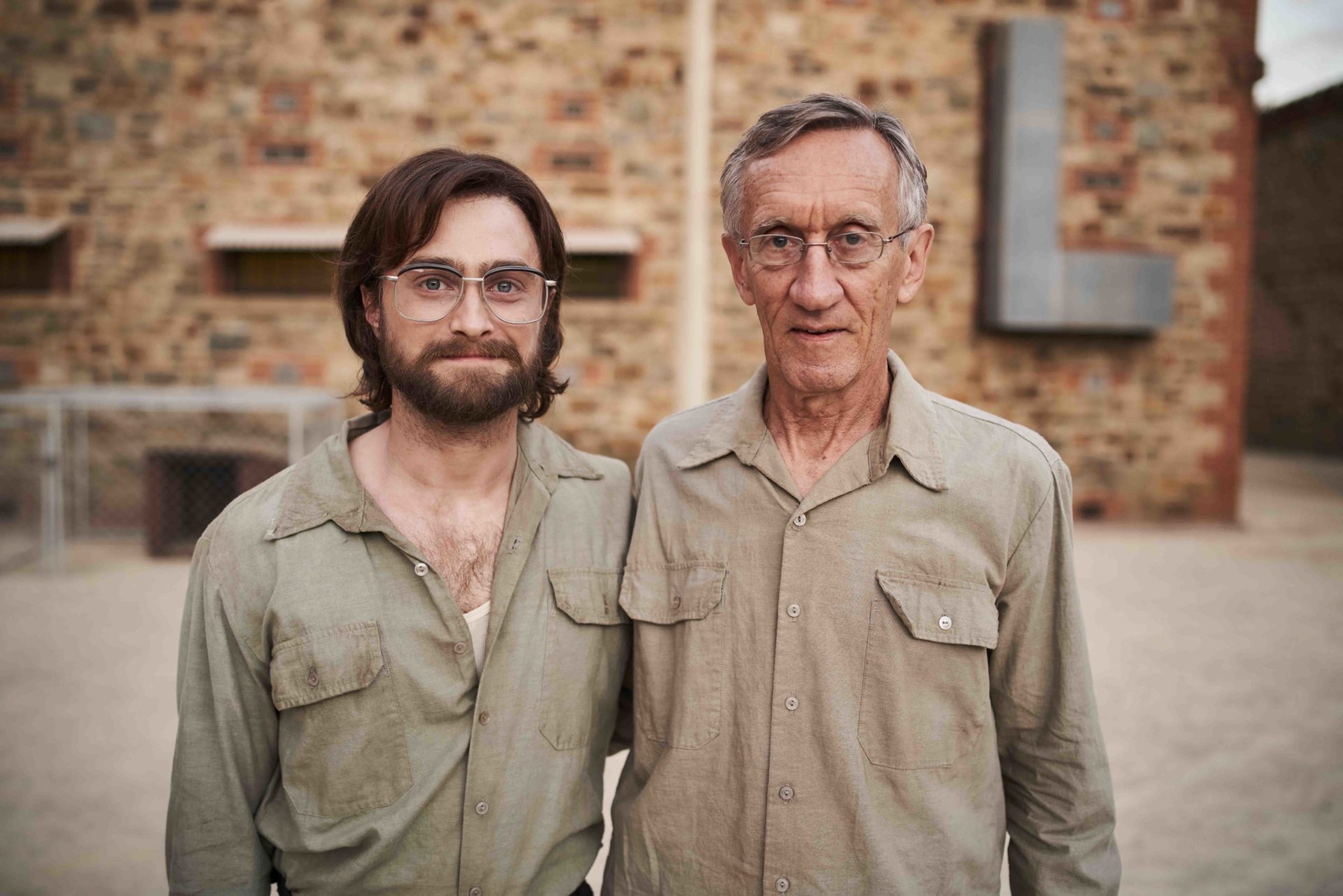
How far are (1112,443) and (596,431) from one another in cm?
542

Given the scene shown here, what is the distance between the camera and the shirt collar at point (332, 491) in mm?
1751

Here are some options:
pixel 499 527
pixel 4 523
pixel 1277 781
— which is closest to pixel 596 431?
pixel 4 523

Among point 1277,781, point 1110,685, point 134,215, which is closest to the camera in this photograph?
point 1277,781

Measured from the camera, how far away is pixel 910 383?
6.05 feet

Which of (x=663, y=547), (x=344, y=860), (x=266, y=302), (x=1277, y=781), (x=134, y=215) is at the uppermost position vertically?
(x=134, y=215)

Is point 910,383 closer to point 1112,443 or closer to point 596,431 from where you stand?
point 596,431

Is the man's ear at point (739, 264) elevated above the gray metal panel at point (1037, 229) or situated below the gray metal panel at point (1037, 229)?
below

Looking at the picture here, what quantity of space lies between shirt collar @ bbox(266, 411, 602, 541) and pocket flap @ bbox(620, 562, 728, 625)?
286 mm

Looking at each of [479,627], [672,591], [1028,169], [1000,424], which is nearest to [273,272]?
[1028,169]

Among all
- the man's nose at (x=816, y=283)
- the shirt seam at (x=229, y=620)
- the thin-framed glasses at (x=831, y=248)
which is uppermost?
the thin-framed glasses at (x=831, y=248)

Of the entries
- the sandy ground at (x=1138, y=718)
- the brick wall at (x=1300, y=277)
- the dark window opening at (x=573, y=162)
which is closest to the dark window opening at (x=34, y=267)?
the sandy ground at (x=1138, y=718)

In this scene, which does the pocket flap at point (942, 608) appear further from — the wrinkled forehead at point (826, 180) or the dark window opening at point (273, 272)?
the dark window opening at point (273, 272)

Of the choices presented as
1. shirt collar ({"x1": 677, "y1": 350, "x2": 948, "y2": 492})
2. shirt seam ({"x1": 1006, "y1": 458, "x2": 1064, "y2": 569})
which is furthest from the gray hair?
shirt seam ({"x1": 1006, "y1": 458, "x2": 1064, "y2": 569})

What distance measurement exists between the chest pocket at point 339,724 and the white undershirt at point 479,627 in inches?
6.7
